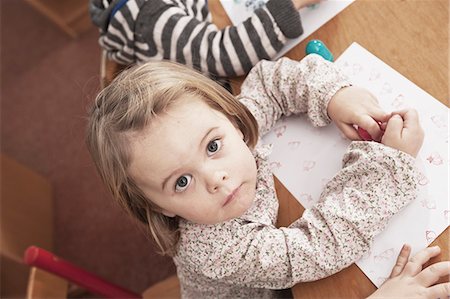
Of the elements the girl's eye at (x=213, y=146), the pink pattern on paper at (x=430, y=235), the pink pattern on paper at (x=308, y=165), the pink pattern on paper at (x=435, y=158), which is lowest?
the pink pattern on paper at (x=430, y=235)

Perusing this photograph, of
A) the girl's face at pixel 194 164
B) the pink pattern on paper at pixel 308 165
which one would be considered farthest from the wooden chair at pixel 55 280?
the pink pattern on paper at pixel 308 165

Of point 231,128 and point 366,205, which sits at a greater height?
point 231,128

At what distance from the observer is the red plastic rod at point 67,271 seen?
96cm

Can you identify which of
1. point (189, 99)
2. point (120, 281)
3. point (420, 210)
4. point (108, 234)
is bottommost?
point (120, 281)

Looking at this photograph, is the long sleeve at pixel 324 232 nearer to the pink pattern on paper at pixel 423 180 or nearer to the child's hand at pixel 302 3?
the pink pattern on paper at pixel 423 180

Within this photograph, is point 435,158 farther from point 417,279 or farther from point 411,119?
point 417,279

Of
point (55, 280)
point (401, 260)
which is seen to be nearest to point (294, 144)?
point (401, 260)

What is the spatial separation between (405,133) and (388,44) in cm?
18

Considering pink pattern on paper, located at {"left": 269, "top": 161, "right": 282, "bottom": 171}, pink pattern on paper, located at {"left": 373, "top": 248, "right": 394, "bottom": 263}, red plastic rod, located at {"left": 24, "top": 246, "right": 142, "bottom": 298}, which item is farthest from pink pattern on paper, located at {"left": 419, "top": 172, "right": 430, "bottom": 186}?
red plastic rod, located at {"left": 24, "top": 246, "right": 142, "bottom": 298}

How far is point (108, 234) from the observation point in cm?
166

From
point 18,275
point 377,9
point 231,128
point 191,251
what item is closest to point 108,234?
point 18,275

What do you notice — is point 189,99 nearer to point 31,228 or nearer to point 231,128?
point 231,128

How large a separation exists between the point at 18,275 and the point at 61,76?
0.86 metres

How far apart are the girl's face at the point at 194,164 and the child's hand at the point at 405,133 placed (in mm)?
204
